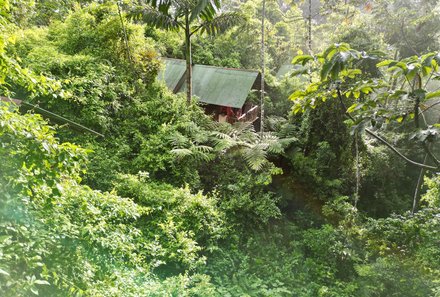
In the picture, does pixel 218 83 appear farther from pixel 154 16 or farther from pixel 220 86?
pixel 154 16

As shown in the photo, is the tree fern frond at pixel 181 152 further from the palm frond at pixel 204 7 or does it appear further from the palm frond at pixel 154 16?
the palm frond at pixel 154 16

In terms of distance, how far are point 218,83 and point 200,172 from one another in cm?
435

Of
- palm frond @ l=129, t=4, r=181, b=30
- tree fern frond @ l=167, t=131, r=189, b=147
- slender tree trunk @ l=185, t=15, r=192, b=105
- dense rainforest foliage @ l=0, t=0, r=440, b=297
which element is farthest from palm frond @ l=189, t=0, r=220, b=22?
tree fern frond @ l=167, t=131, r=189, b=147

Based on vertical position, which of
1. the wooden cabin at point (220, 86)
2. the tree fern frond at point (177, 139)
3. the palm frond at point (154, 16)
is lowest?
the tree fern frond at point (177, 139)

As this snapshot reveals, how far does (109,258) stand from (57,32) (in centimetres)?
837

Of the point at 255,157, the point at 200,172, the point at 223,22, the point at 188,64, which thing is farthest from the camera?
the point at 188,64

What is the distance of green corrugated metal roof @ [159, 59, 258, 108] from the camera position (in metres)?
10.5

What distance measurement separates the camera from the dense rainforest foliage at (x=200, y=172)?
243 centimetres

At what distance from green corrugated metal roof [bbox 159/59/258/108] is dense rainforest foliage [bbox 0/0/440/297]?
1.63 meters

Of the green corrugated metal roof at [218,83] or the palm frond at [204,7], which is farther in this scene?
the green corrugated metal roof at [218,83]

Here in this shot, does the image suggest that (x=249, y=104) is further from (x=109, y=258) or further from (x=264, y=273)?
(x=109, y=258)

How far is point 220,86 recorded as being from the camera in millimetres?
10945

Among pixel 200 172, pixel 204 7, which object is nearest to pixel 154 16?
pixel 204 7

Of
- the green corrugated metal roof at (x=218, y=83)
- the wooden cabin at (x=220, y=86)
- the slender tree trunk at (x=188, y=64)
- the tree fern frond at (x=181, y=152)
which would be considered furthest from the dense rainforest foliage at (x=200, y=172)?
the green corrugated metal roof at (x=218, y=83)
